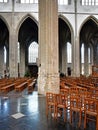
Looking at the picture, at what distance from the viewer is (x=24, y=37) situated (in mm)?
42531

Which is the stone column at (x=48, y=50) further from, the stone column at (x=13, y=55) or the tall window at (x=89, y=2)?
the tall window at (x=89, y=2)

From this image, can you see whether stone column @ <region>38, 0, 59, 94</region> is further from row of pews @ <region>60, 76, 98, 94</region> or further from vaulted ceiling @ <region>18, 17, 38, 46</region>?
vaulted ceiling @ <region>18, 17, 38, 46</region>

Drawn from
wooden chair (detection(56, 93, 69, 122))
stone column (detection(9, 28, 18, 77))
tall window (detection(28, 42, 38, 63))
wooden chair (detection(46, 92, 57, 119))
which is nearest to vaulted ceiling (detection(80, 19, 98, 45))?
tall window (detection(28, 42, 38, 63))

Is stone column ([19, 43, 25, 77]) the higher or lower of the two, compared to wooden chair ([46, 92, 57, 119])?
higher

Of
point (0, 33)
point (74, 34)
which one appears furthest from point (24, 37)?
point (74, 34)

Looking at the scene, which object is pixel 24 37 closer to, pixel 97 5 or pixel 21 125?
pixel 97 5

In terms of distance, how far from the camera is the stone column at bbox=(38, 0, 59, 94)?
13.5m

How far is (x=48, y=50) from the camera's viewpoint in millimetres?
13648

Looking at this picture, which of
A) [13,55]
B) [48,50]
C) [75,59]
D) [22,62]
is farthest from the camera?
[22,62]

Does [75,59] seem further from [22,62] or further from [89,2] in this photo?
[22,62]

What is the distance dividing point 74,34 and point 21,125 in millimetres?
28152

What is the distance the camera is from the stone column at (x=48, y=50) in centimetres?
1348

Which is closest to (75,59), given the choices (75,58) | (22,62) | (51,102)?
(75,58)

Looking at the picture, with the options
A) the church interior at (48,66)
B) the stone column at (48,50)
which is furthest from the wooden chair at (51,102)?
the stone column at (48,50)
